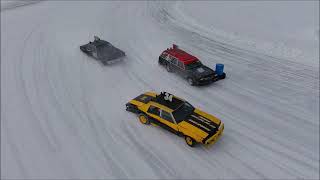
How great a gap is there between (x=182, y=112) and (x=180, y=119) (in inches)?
17.8

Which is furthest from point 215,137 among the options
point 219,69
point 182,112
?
point 219,69

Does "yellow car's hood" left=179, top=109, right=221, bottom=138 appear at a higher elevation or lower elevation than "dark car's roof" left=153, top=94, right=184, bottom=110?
lower

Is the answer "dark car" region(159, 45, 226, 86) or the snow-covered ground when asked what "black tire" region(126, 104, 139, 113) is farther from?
"dark car" region(159, 45, 226, 86)

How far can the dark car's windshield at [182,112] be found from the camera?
14.3 metres

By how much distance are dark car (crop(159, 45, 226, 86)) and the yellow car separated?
12.3ft

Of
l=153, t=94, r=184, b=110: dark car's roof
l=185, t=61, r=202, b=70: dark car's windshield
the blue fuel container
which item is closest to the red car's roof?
l=185, t=61, r=202, b=70: dark car's windshield

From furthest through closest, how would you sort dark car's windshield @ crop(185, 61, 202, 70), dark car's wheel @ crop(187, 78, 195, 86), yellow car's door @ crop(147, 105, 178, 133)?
dark car's windshield @ crop(185, 61, 202, 70) → dark car's wheel @ crop(187, 78, 195, 86) → yellow car's door @ crop(147, 105, 178, 133)

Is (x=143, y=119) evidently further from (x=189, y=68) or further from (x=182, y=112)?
(x=189, y=68)

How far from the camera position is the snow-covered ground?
1327cm

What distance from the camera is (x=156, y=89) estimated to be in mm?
18516

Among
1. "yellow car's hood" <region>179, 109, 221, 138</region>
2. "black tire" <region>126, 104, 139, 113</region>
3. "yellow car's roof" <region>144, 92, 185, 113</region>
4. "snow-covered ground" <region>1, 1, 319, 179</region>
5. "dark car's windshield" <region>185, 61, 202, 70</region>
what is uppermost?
"yellow car's roof" <region>144, 92, 185, 113</region>

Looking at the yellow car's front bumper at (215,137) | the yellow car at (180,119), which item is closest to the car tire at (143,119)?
the yellow car at (180,119)

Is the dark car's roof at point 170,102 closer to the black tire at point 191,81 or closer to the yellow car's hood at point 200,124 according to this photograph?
the yellow car's hood at point 200,124

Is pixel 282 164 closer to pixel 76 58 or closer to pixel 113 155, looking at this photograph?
pixel 113 155
